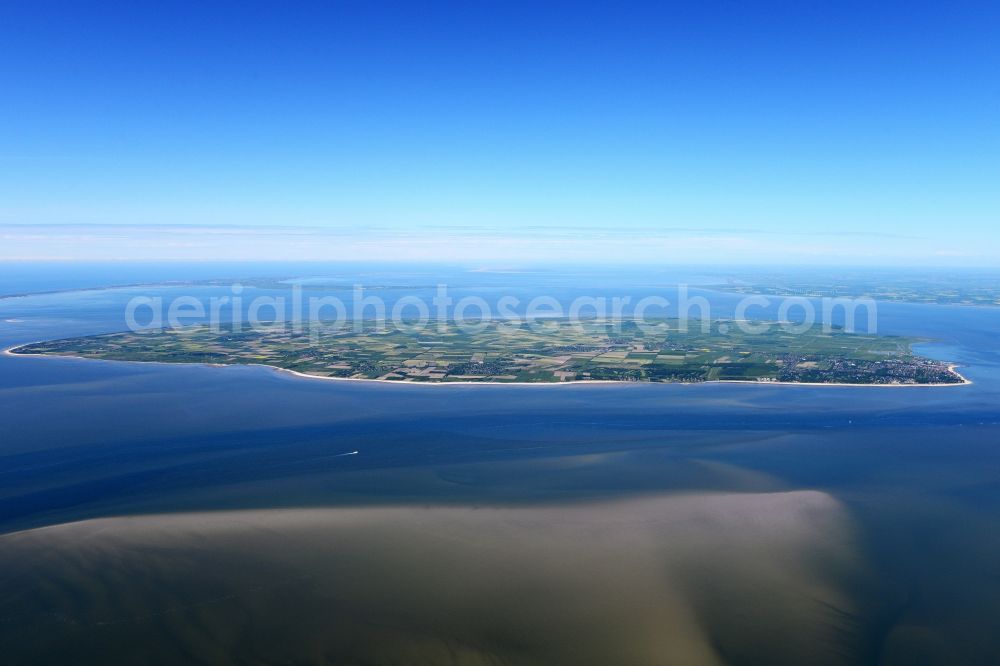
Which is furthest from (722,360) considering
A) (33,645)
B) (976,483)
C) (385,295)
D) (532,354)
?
(385,295)

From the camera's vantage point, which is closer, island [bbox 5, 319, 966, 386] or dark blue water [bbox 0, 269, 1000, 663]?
dark blue water [bbox 0, 269, 1000, 663]

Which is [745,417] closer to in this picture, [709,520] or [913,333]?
[709,520]

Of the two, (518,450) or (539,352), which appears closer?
(518,450)

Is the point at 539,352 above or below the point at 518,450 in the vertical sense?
above

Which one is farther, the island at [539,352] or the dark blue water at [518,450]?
the island at [539,352]

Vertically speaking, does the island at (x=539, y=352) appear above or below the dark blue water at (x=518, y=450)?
above

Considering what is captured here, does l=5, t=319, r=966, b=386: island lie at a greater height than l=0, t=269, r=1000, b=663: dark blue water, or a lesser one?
greater

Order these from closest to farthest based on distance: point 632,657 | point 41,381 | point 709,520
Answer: point 632,657
point 709,520
point 41,381

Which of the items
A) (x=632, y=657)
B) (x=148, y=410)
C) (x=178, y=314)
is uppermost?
(x=178, y=314)
